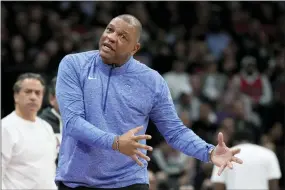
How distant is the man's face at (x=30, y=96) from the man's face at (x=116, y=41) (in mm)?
1964

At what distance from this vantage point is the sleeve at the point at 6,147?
5.87 meters

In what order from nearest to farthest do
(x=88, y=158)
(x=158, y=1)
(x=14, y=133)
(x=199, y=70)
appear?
1. (x=88, y=158)
2. (x=14, y=133)
3. (x=199, y=70)
4. (x=158, y=1)

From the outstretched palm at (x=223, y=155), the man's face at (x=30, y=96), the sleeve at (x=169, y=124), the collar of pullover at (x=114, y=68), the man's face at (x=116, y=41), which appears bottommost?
the man's face at (x=30, y=96)

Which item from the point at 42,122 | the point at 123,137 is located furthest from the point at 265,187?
the point at 123,137

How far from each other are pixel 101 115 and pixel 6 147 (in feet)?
6.13

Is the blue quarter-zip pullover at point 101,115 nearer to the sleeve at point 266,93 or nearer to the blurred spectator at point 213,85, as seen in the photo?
the blurred spectator at point 213,85

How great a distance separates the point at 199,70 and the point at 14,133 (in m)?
7.01

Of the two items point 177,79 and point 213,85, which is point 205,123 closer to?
point 177,79

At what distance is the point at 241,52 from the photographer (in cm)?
1319

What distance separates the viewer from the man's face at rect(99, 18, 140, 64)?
442cm

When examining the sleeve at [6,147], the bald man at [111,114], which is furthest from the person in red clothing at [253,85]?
the bald man at [111,114]

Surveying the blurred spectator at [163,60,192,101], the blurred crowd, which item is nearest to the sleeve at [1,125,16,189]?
the blurred crowd

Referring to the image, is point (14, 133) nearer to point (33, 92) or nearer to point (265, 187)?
point (33, 92)

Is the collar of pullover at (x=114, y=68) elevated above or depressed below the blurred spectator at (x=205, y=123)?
above
